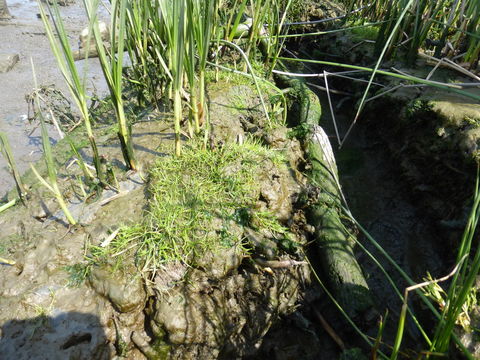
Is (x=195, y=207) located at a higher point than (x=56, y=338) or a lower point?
higher

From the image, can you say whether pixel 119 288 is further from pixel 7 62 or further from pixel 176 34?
pixel 7 62

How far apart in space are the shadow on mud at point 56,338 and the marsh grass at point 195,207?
0.32 metres

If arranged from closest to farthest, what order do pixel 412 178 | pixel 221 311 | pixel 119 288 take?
1. pixel 119 288
2. pixel 221 311
3. pixel 412 178

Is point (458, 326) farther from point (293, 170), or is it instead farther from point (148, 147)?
point (148, 147)

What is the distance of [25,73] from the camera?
4141 mm

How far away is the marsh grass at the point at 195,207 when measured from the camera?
169 centimetres

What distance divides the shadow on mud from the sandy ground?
1490 mm

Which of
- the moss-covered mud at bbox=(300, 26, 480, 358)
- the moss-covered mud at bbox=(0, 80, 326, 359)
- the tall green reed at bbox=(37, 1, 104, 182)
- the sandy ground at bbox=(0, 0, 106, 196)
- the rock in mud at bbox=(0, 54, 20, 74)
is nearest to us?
the tall green reed at bbox=(37, 1, 104, 182)

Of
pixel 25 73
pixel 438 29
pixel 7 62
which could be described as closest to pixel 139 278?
pixel 25 73

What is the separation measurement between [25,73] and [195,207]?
12.3 ft

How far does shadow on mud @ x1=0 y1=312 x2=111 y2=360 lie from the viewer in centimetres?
141

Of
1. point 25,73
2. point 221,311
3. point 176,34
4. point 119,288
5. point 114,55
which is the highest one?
point 176,34

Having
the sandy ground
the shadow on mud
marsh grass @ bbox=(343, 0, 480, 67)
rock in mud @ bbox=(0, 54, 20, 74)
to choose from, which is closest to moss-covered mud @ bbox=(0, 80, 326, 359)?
the shadow on mud

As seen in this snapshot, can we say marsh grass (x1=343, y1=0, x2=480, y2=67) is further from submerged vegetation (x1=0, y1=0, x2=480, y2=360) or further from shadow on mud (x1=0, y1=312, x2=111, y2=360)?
shadow on mud (x1=0, y1=312, x2=111, y2=360)
